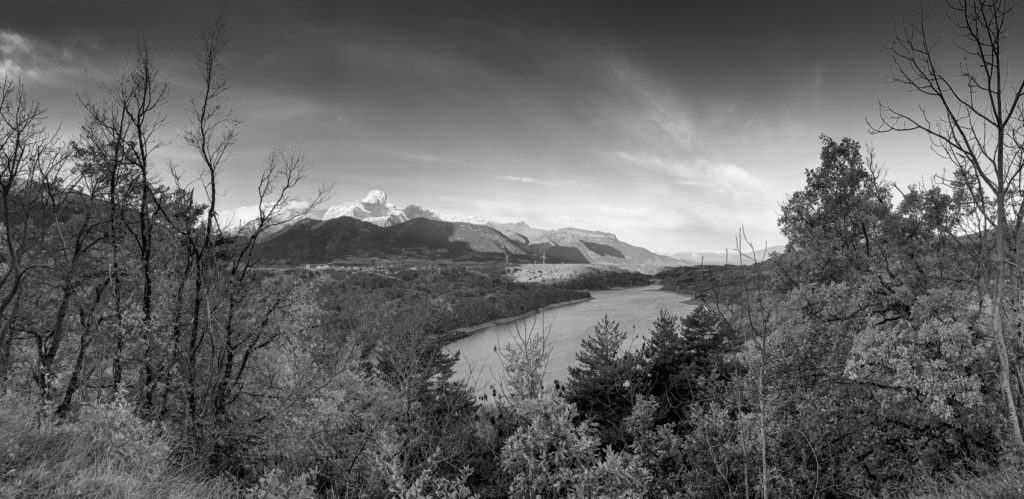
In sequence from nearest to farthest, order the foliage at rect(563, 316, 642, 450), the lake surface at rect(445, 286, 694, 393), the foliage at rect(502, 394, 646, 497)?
the foliage at rect(502, 394, 646, 497), the foliage at rect(563, 316, 642, 450), the lake surface at rect(445, 286, 694, 393)

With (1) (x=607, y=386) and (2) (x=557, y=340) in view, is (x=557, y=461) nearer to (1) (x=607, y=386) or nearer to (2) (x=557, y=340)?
(1) (x=607, y=386)

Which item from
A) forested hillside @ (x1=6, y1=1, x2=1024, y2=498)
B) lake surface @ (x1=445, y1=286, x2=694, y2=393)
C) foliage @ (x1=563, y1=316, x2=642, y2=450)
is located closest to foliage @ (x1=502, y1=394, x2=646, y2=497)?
forested hillside @ (x1=6, y1=1, x2=1024, y2=498)

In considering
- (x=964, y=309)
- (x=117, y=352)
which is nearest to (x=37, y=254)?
(x=117, y=352)

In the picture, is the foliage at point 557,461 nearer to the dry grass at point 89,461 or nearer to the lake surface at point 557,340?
the dry grass at point 89,461

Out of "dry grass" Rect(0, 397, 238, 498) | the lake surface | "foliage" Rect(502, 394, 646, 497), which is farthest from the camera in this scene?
the lake surface

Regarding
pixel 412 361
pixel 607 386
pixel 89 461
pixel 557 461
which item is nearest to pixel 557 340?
pixel 607 386

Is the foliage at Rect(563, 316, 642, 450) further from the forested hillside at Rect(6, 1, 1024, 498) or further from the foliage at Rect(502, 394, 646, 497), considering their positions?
the foliage at Rect(502, 394, 646, 497)

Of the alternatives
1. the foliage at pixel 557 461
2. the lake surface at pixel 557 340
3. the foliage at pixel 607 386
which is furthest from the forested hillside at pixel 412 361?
the lake surface at pixel 557 340

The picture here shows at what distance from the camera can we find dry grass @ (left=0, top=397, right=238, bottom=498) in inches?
268

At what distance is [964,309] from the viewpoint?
42.9 feet

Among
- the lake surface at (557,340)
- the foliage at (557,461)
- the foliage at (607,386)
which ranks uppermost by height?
the foliage at (557,461)

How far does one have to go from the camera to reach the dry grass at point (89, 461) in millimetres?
6805

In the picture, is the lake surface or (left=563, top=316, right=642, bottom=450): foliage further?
the lake surface

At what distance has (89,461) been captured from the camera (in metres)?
8.03
